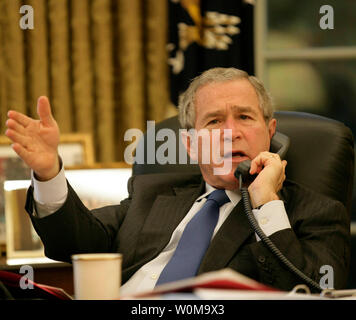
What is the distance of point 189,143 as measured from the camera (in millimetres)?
1849

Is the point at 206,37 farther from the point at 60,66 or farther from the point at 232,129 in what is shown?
the point at 232,129

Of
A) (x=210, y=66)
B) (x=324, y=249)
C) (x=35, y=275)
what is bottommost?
(x=35, y=275)

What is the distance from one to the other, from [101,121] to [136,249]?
122 centimetres

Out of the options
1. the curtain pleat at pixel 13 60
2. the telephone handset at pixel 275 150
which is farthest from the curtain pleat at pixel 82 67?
the telephone handset at pixel 275 150

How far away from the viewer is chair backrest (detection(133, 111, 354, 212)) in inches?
67.6

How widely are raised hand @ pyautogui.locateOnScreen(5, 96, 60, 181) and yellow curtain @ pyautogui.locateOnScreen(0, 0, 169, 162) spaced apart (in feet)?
4.56

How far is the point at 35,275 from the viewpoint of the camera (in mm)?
1717

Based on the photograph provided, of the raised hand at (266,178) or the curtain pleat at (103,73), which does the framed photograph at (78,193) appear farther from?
the raised hand at (266,178)

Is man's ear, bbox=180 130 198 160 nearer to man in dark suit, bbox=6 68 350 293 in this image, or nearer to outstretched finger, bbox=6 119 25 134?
man in dark suit, bbox=6 68 350 293

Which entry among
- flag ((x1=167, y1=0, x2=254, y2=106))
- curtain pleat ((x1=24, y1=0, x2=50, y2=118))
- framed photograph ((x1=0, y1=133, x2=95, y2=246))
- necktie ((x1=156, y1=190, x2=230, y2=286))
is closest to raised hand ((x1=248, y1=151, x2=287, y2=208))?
necktie ((x1=156, y1=190, x2=230, y2=286))

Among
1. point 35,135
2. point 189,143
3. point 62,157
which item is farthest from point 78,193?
point 35,135
